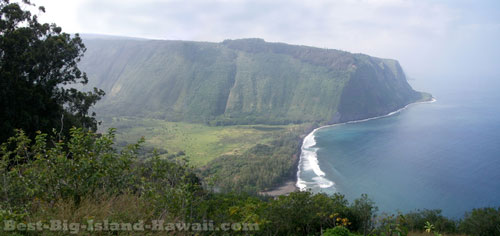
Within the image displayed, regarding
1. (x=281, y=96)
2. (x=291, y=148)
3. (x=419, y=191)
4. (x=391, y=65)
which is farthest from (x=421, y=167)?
(x=391, y=65)

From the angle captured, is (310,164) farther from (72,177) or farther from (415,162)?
(72,177)

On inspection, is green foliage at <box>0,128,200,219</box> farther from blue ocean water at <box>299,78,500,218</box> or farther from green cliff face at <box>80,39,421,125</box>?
green cliff face at <box>80,39,421,125</box>

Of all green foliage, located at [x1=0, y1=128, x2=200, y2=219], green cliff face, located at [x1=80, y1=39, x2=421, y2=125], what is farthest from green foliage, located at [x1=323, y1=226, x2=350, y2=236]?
green cliff face, located at [x1=80, y1=39, x2=421, y2=125]

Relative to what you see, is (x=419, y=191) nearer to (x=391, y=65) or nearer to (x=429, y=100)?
(x=429, y=100)

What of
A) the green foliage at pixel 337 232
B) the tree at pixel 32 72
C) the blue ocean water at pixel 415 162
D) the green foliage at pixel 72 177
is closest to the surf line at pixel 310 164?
the blue ocean water at pixel 415 162

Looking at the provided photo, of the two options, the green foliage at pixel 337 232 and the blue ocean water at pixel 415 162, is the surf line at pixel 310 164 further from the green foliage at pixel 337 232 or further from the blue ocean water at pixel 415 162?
the green foliage at pixel 337 232
